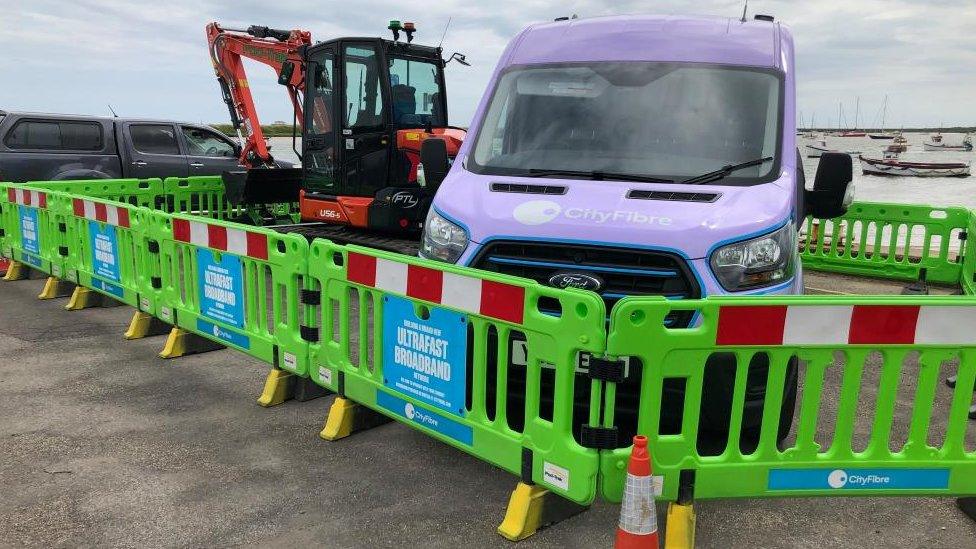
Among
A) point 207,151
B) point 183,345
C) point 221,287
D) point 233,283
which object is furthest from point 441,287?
point 207,151

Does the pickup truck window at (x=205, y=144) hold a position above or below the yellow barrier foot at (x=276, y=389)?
above

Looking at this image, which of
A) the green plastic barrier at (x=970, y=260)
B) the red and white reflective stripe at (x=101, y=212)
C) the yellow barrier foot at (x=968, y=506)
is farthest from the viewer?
the green plastic barrier at (x=970, y=260)

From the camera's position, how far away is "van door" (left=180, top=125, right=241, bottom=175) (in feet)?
44.1

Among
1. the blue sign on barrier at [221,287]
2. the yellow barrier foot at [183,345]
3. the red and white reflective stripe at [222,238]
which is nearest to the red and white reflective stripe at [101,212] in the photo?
the red and white reflective stripe at [222,238]

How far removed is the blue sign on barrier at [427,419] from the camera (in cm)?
389

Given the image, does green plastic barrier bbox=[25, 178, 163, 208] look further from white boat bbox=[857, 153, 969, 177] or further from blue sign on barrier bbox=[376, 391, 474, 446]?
white boat bbox=[857, 153, 969, 177]

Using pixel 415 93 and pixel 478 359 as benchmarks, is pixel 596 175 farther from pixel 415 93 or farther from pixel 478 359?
pixel 415 93

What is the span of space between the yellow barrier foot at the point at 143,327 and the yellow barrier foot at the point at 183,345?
0.56 metres

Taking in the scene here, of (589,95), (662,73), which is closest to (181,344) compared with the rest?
(589,95)

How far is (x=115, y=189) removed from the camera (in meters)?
10.2

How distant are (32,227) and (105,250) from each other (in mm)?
2171

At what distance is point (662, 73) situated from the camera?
4.86 m

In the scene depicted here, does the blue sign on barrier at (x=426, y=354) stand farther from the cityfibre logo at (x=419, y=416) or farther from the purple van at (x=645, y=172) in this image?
the purple van at (x=645, y=172)

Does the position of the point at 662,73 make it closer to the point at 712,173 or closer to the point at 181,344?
the point at 712,173
